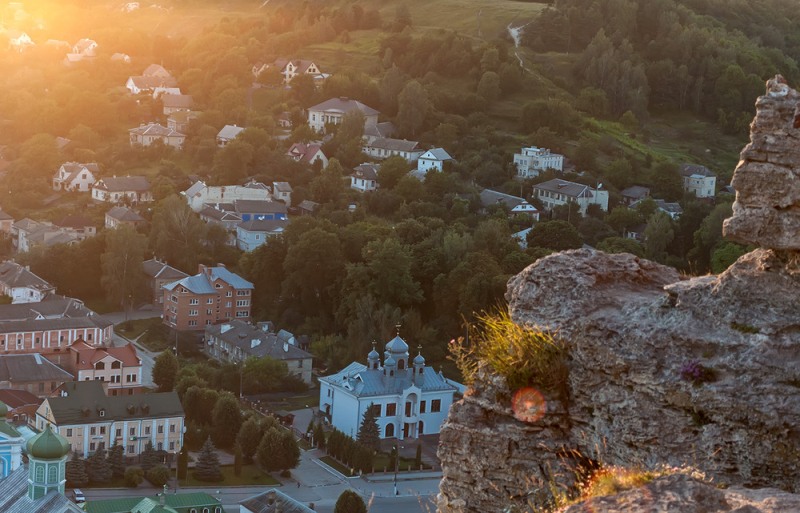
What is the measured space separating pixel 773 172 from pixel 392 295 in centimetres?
3949

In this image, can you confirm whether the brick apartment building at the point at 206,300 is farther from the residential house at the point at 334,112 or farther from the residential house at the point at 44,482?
the residential house at the point at 334,112

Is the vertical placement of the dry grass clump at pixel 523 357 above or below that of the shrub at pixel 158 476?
above

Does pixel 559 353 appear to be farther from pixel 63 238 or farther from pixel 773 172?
pixel 63 238

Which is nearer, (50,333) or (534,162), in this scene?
(50,333)

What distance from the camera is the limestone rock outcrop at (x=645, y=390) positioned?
5.80 metres

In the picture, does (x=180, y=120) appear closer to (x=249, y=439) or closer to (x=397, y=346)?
(x=397, y=346)

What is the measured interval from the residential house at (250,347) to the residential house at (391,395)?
232cm

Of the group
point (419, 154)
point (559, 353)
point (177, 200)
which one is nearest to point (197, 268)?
point (177, 200)

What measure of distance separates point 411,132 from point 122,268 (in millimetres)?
22808

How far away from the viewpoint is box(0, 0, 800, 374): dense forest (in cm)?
4741

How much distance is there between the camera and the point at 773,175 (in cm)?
612

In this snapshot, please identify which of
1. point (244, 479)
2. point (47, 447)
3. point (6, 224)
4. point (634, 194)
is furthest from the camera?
point (634, 194)

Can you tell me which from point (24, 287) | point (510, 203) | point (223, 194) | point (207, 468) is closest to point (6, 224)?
point (223, 194)

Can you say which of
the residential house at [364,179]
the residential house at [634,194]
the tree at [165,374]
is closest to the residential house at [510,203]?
the residential house at [364,179]
